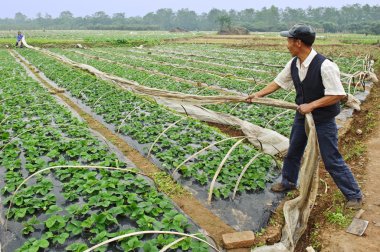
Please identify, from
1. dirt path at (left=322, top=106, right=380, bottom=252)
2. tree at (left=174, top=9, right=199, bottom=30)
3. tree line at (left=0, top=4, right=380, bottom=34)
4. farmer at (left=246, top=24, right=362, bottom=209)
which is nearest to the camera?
dirt path at (left=322, top=106, right=380, bottom=252)

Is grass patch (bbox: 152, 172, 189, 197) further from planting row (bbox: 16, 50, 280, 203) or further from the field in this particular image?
planting row (bbox: 16, 50, 280, 203)

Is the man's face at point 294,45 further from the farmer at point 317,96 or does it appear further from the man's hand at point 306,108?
the man's hand at point 306,108

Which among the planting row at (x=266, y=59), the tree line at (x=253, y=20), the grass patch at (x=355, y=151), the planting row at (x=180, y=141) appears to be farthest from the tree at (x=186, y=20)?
the grass patch at (x=355, y=151)

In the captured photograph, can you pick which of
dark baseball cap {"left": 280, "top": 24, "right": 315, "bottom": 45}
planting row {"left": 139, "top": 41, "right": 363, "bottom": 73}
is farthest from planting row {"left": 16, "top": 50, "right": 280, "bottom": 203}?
planting row {"left": 139, "top": 41, "right": 363, "bottom": 73}

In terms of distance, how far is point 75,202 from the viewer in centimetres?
511

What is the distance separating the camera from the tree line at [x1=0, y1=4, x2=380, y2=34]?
306 ft

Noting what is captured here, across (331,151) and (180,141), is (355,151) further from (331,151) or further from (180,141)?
(180,141)

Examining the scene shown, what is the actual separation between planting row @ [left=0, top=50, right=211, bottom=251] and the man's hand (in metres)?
2.13

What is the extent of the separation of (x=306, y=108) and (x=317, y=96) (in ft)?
0.84

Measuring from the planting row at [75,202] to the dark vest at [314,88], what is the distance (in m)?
2.32

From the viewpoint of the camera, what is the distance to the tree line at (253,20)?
93125mm

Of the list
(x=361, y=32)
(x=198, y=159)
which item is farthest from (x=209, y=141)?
(x=361, y=32)

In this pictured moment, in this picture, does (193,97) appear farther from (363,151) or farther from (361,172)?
(363,151)

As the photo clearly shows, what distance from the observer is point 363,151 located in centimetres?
754
